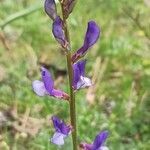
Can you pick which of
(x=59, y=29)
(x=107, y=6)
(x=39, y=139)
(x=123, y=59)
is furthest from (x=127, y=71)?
(x=59, y=29)

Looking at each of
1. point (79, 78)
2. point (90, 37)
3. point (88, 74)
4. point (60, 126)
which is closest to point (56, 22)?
point (90, 37)

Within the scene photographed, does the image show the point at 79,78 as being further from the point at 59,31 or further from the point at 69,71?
the point at 59,31

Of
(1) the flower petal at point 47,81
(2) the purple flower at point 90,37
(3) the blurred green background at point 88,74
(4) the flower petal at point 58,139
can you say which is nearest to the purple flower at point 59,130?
(4) the flower petal at point 58,139

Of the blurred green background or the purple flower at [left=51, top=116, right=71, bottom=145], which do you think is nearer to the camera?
the purple flower at [left=51, top=116, right=71, bottom=145]

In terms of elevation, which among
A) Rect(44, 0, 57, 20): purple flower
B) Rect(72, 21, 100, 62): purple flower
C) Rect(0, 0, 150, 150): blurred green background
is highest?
Rect(44, 0, 57, 20): purple flower

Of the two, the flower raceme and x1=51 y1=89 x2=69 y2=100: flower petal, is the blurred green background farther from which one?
the flower raceme

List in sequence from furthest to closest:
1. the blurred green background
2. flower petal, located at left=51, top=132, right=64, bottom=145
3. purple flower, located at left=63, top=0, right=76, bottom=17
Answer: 1. the blurred green background
2. flower petal, located at left=51, top=132, right=64, bottom=145
3. purple flower, located at left=63, top=0, right=76, bottom=17

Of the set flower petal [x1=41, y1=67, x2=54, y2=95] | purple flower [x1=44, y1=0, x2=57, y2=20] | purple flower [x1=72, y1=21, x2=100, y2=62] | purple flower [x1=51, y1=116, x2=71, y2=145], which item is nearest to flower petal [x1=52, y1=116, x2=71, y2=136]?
purple flower [x1=51, y1=116, x2=71, y2=145]

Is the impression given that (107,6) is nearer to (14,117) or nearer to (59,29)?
(14,117)

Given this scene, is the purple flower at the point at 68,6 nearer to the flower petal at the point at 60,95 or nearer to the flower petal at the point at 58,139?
the flower petal at the point at 60,95
